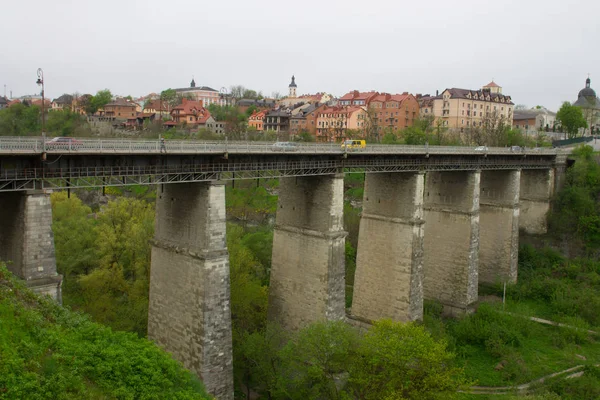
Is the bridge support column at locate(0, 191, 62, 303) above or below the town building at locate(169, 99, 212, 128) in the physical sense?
below

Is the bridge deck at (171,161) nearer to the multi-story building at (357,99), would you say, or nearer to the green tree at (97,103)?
the multi-story building at (357,99)

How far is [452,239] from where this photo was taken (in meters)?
39.0

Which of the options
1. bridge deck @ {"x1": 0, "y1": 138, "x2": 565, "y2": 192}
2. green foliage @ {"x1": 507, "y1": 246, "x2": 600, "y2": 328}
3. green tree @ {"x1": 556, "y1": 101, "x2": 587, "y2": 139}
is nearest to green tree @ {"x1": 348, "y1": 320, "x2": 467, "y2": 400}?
bridge deck @ {"x1": 0, "y1": 138, "x2": 565, "y2": 192}

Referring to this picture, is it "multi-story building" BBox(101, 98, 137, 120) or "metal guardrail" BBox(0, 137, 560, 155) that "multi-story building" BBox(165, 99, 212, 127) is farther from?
"metal guardrail" BBox(0, 137, 560, 155)

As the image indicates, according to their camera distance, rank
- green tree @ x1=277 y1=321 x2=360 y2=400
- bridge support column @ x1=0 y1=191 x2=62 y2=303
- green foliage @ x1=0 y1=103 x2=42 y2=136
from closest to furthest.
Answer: bridge support column @ x1=0 y1=191 x2=62 y2=303
green tree @ x1=277 y1=321 x2=360 y2=400
green foliage @ x1=0 y1=103 x2=42 y2=136

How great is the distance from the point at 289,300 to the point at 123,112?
8447 centimetres

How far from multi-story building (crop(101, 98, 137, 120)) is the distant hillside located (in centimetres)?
8885


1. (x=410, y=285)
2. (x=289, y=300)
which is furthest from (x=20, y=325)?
(x=410, y=285)

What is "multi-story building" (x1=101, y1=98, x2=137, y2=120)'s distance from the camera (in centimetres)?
10100

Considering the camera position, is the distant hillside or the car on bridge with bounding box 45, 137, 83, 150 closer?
the distant hillside

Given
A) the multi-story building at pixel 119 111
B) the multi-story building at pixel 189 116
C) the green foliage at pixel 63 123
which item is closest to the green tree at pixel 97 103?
the multi-story building at pixel 119 111

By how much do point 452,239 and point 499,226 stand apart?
25.3 ft

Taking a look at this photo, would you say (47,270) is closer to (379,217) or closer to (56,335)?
(56,335)

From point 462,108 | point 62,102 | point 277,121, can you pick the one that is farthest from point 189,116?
point 462,108
